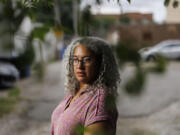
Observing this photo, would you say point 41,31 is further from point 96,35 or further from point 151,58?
point 151,58

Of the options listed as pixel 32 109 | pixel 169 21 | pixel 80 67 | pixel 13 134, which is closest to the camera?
pixel 169 21

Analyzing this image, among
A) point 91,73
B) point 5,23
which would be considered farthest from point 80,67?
point 5,23

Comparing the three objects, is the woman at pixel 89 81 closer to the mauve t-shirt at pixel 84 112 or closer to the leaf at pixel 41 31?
the mauve t-shirt at pixel 84 112

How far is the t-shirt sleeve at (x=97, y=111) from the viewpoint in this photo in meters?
0.86

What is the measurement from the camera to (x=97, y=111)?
0.91m

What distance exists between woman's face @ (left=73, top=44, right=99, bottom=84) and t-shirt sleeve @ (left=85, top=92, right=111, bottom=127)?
0.08 metres

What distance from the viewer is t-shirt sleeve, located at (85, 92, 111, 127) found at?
2.81 feet

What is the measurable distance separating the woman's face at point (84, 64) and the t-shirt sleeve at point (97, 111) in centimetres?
8

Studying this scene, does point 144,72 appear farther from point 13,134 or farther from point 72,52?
point 13,134

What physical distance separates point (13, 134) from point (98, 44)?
168 inches

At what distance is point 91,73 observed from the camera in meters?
0.97

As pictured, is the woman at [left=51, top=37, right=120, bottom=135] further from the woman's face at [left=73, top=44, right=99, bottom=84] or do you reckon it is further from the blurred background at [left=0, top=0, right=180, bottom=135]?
the blurred background at [left=0, top=0, right=180, bottom=135]

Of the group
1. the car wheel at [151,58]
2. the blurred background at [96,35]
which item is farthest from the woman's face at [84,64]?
the car wheel at [151,58]

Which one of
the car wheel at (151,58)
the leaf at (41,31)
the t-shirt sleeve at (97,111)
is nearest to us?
the car wheel at (151,58)
